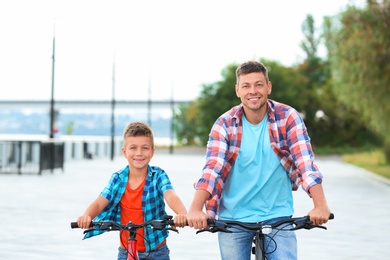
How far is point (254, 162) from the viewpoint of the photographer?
4727 millimetres

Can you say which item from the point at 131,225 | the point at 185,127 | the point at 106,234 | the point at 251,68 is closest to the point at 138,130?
the point at 131,225

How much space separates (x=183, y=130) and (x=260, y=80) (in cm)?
8470

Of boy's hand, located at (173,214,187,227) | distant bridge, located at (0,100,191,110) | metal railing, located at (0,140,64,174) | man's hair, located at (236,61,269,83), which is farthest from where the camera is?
distant bridge, located at (0,100,191,110)

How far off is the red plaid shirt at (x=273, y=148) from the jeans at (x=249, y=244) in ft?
0.54

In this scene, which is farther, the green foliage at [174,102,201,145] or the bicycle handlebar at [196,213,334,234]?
the green foliage at [174,102,201,145]

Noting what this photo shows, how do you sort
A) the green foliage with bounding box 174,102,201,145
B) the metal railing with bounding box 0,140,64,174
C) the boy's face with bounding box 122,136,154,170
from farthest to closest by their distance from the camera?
the green foliage with bounding box 174,102,201,145 < the metal railing with bounding box 0,140,64,174 < the boy's face with bounding box 122,136,154,170

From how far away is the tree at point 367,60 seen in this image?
30234 mm

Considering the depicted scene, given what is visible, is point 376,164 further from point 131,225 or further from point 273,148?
point 131,225

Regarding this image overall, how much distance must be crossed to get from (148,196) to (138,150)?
281mm

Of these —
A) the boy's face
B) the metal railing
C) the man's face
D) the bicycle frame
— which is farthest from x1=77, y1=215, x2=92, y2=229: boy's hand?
the metal railing

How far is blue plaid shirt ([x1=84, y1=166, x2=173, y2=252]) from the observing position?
512 centimetres

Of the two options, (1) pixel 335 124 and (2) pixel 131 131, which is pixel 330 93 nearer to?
(1) pixel 335 124

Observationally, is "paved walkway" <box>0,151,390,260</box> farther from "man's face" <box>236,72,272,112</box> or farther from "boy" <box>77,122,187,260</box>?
"man's face" <box>236,72,272,112</box>

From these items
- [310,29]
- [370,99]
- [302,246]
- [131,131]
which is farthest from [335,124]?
[131,131]
